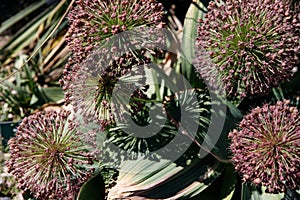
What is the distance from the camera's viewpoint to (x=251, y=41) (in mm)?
1769

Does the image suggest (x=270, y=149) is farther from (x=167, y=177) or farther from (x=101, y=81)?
(x=101, y=81)

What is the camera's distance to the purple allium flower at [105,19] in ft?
5.81

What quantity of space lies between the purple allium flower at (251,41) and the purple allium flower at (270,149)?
0.13 metres

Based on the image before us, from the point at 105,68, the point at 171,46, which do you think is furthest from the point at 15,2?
the point at 105,68

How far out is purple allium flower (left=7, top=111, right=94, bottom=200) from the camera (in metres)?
1.87

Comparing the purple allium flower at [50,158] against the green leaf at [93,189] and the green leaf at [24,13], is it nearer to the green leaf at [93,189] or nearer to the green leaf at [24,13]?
the green leaf at [93,189]

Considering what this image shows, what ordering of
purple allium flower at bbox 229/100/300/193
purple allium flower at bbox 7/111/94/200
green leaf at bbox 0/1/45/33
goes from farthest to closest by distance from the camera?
green leaf at bbox 0/1/45/33
purple allium flower at bbox 7/111/94/200
purple allium flower at bbox 229/100/300/193

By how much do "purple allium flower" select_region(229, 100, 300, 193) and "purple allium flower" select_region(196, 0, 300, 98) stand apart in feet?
0.44

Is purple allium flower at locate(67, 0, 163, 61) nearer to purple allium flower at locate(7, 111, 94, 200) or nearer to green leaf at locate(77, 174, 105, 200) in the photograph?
purple allium flower at locate(7, 111, 94, 200)

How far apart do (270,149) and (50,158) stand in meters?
0.74

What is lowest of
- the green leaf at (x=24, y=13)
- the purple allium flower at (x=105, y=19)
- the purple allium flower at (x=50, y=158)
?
the purple allium flower at (x=50, y=158)

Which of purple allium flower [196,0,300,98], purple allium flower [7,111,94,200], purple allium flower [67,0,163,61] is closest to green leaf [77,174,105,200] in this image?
purple allium flower [7,111,94,200]

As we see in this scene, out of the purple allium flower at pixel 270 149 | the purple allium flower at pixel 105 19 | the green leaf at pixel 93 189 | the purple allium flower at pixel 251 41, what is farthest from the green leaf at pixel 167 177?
the purple allium flower at pixel 105 19

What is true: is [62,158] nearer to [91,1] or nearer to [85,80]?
[85,80]
